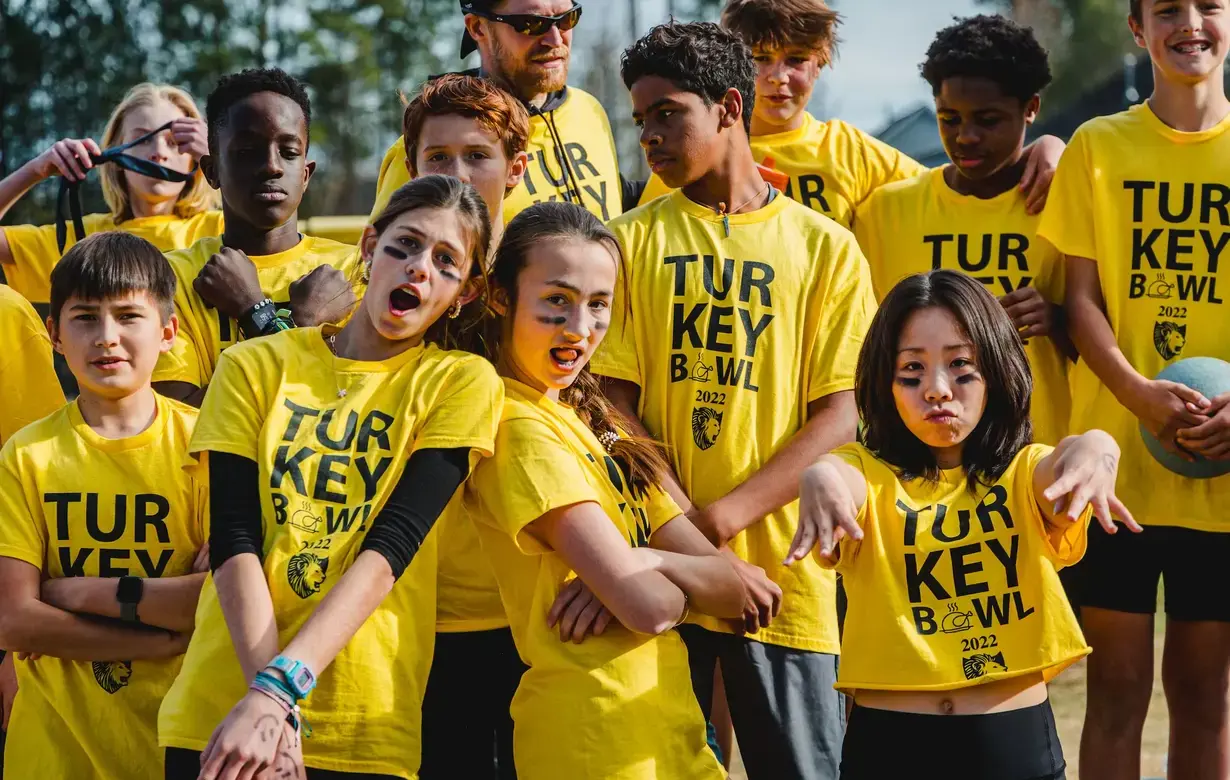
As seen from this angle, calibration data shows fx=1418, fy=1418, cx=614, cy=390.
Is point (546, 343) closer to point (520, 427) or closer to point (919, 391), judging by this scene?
point (520, 427)

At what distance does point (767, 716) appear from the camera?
356 cm

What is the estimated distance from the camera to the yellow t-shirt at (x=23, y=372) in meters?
4.28

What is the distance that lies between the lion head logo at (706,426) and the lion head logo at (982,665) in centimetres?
91

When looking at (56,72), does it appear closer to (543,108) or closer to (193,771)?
(543,108)

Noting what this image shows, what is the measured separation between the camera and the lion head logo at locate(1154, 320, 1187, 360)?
13.5ft

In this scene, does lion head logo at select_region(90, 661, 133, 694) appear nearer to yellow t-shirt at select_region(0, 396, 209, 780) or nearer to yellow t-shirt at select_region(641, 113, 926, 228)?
yellow t-shirt at select_region(0, 396, 209, 780)

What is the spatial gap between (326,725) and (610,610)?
0.60 metres

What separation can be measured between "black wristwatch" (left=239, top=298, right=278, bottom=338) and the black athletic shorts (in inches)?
95.9

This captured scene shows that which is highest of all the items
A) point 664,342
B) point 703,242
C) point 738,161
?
point 738,161

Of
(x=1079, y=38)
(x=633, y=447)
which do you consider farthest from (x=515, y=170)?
(x=1079, y=38)

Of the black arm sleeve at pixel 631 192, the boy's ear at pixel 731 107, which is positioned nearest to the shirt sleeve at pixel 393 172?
the black arm sleeve at pixel 631 192

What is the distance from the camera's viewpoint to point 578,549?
2.87 m

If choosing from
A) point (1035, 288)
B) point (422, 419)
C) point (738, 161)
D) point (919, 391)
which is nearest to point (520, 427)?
point (422, 419)

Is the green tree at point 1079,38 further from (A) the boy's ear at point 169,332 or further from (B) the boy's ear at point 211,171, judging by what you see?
(A) the boy's ear at point 169,332
